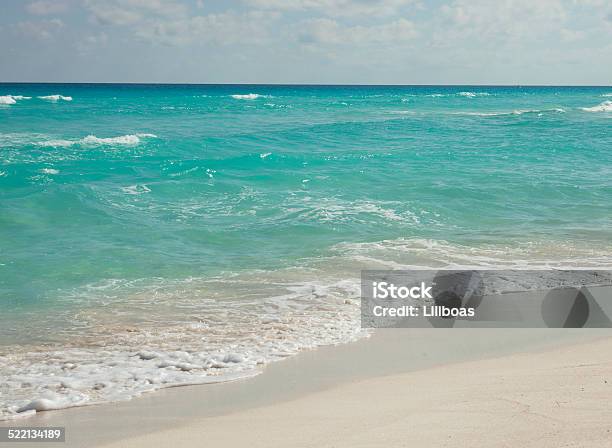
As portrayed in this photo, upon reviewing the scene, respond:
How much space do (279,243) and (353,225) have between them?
6.34 ft

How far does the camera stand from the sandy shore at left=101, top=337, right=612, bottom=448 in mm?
4359

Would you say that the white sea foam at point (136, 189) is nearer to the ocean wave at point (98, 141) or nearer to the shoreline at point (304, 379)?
the ocean wave at point (98, 141)

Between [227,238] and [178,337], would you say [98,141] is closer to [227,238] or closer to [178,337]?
[227,238]

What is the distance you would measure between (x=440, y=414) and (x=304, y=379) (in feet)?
5.24

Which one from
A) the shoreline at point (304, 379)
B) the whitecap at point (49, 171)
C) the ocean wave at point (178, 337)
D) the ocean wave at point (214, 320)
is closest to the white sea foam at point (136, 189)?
the whitecap at point (49, 171)

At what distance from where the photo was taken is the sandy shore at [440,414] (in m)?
4.36

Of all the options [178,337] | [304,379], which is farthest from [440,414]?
[178,337]

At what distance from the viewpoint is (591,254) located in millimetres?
10875

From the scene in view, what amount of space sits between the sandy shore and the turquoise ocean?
1.16m

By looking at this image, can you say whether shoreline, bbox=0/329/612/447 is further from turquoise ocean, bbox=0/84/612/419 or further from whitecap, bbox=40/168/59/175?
whitecap, bbox=40/168/59/175

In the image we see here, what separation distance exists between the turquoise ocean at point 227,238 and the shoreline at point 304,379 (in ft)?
0.83

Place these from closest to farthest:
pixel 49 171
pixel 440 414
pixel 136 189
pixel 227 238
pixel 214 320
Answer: pixel 440 414 < pixel 214 320 < pixel 227 238 < pixel 136 189 < pixel 49 171

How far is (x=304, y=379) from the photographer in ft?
20.0

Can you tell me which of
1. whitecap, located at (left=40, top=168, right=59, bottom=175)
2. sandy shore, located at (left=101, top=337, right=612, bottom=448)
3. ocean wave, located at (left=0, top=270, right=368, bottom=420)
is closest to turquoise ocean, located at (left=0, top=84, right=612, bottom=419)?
ocean wave, located at (left=0, top=270, right=368, bottom=420)
